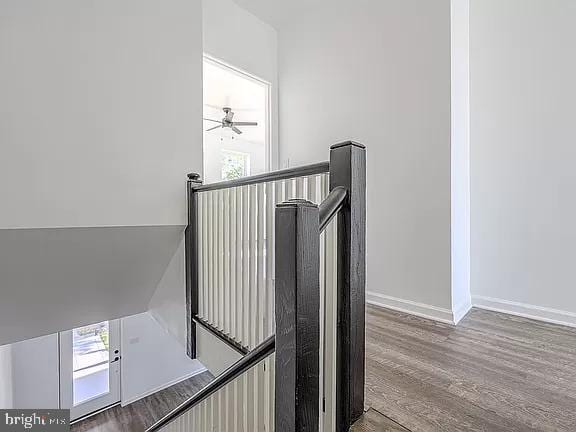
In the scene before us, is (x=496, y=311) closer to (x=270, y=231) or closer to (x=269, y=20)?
(x=270, y=231)

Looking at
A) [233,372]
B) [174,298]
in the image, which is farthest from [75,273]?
[233,372]

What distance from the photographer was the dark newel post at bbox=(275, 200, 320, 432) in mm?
806

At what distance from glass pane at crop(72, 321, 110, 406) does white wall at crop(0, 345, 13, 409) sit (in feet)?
2.92

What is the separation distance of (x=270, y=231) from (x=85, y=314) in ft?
8.25

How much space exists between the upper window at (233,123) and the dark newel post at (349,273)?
110 inches

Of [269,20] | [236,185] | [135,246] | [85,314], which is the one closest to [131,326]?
[85,314]

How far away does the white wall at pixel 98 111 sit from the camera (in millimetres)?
1849

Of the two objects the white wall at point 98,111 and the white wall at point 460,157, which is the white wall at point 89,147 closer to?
the white wall at point 98,111

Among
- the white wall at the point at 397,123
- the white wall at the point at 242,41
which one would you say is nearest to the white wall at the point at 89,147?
the white wall at the point at 242,41

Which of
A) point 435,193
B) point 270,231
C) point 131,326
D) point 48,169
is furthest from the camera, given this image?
point 131,326

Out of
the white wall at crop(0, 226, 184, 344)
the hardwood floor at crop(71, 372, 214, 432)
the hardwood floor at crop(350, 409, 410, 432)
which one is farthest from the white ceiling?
the hardwood floor at crop(71, 372, 214, 432)

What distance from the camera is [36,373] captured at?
15.6ft

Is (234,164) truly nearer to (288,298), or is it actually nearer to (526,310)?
(526,310)

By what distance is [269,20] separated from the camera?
3863 mm
